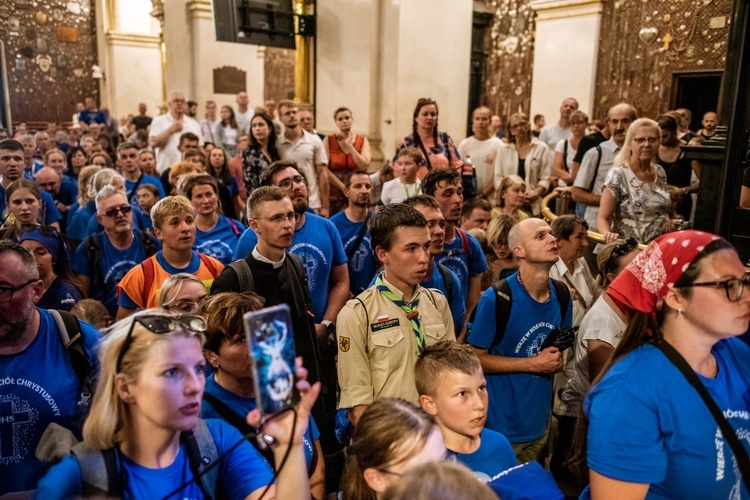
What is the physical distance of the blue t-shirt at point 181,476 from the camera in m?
1.76

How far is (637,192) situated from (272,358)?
12.9 feet

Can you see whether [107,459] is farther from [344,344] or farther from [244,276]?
[244,276]

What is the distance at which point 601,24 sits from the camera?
12.0 metres

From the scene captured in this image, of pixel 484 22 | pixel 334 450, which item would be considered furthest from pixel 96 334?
pixel 484 22

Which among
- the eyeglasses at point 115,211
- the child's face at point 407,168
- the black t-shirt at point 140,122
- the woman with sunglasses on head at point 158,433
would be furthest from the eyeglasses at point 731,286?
the black t-shirt at point 140,122

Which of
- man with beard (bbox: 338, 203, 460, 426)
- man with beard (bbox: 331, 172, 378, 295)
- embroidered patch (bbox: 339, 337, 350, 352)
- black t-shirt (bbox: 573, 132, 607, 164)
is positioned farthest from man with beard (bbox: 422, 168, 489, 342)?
black t-shirt (bbox: 573, 132, 607, 164)

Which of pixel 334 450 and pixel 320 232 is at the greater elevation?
pixel 320 232

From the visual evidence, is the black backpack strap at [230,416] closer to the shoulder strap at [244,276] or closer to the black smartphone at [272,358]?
the black smartphone at [272,358]

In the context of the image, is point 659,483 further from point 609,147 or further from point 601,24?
point 601,24

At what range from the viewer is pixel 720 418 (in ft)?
6.31

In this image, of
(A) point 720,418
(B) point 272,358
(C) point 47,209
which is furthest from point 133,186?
(A) point 720,418

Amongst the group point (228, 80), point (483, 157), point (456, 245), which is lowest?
point (456, 245)

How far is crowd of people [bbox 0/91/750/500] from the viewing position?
1.91m

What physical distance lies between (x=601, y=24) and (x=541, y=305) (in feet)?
33.1
